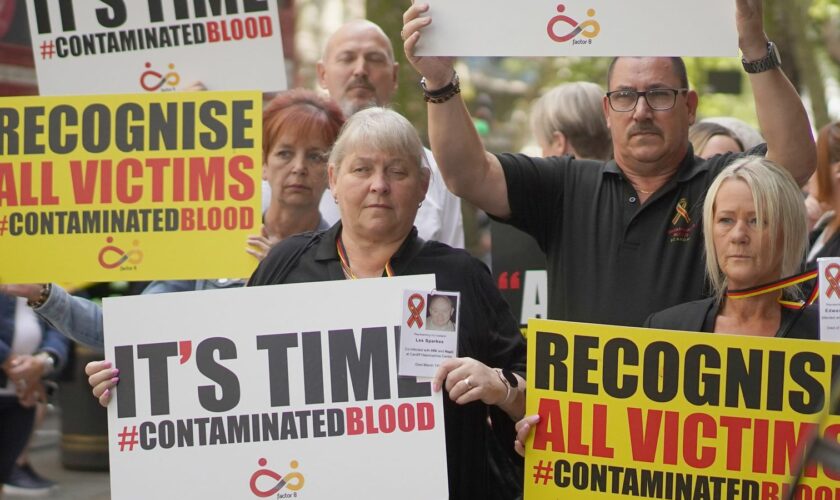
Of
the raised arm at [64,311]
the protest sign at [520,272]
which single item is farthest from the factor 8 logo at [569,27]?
the raised arm at [64,311]

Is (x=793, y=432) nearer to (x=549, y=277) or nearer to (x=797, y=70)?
(x=549, y=277)

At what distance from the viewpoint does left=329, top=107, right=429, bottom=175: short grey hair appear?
392 centimetres

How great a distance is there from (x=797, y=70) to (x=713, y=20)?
9.96 m

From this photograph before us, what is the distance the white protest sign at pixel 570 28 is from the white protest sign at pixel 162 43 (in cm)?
106

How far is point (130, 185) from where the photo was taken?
457 centimetres

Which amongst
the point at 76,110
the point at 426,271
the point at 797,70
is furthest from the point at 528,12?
the point at 797,70

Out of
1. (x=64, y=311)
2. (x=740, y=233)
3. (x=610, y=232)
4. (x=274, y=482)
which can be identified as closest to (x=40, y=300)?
(x=64, y=311)

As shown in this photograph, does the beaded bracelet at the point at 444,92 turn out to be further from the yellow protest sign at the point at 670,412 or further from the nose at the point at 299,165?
the yellow protest sign at the point at 670,412

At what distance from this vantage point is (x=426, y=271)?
389 cm

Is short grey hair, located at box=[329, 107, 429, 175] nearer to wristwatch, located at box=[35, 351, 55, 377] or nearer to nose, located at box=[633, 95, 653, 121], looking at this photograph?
nose, located at box=[633, 95, 653, 121]

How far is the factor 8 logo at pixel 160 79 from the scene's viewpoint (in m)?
4.92

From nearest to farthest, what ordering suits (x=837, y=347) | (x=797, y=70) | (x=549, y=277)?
(x=837, y=347)
(x=549, y=277)
(x=797, y=70)

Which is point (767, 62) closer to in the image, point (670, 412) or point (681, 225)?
point (681, 225)

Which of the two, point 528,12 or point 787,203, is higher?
point 528,12
